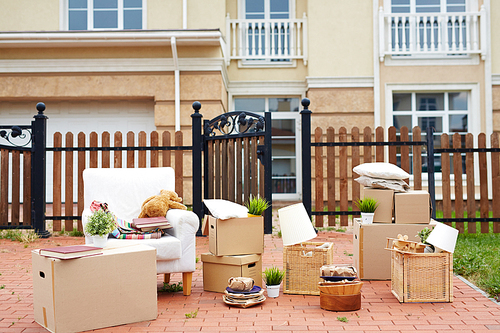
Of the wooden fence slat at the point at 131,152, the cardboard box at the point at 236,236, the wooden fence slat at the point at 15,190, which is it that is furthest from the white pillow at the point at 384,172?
the wooden fence slat at the point at 15,190

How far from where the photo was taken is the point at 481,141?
6461 mm

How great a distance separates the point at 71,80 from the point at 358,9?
6.51 meters

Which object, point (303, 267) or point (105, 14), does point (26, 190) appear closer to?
point (303, 267)

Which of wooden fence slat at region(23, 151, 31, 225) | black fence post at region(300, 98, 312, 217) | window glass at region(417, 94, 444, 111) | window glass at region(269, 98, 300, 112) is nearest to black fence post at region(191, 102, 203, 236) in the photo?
black fence post at region(300, 98, 312, 217)

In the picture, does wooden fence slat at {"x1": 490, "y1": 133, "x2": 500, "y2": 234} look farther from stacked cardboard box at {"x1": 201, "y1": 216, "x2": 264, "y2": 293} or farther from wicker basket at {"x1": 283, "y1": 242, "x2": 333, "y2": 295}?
stacked cardboard box at {"x1": 201, "y1": 216, "x2": 264, "y2": 293}

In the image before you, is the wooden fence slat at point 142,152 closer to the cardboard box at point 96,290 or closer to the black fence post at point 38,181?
the black fence post at point 38,181

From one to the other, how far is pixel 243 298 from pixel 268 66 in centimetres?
786

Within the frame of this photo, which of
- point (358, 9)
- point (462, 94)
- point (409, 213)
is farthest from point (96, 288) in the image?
point (462, 94)

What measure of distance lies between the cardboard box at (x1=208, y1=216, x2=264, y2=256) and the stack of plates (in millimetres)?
391

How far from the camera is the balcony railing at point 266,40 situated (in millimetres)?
10266

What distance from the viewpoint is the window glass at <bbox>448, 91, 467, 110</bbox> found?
1014 cm

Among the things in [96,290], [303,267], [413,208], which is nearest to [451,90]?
[413,208]

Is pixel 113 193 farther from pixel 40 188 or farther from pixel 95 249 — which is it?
pixel 40 188

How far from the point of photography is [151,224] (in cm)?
373
